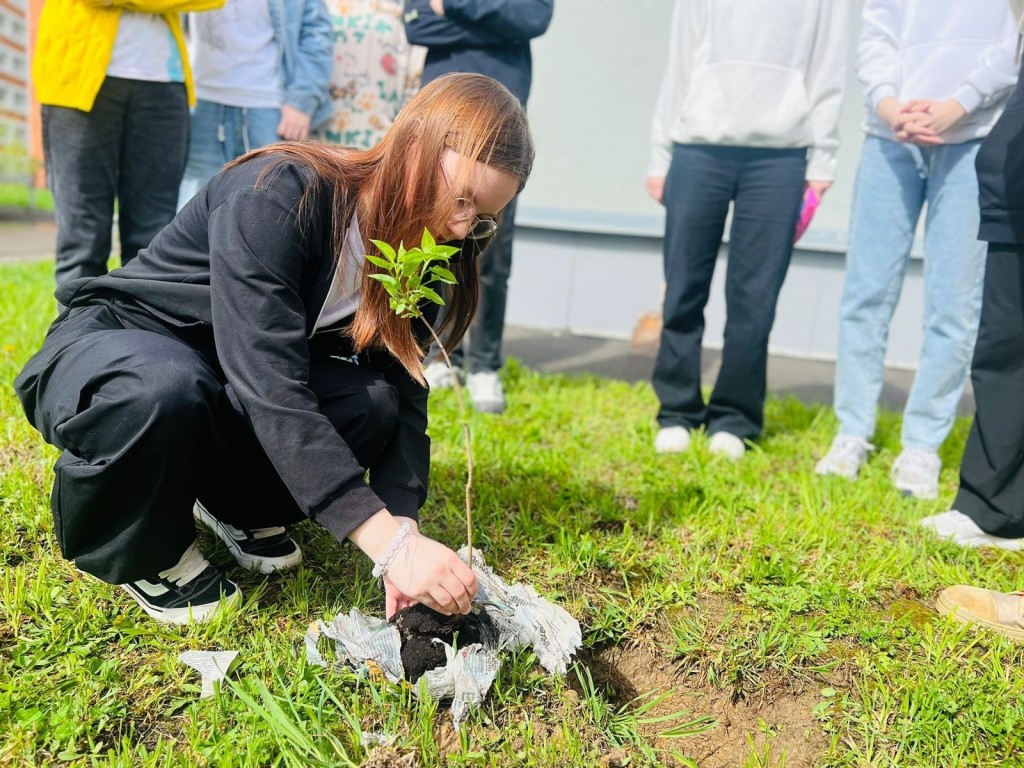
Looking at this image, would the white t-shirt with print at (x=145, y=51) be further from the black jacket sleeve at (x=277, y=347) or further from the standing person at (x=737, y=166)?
the standing person at (x=737, y=166)

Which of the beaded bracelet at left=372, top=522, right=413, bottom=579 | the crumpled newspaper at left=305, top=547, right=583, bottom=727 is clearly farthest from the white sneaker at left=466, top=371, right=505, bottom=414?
the beaded bracelet at left=372, top=522, right=413, bottom=579

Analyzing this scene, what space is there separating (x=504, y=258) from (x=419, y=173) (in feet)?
7.07

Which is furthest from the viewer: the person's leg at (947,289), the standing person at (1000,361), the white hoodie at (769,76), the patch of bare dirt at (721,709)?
the white hoodie at (769,76)

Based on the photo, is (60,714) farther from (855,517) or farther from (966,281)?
(966,281)

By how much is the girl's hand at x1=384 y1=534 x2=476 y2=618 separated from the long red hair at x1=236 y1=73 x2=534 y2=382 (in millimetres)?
450

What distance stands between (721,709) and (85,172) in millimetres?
2758

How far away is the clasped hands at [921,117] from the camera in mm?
2850

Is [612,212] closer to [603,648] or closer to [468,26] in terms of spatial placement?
[468,26]

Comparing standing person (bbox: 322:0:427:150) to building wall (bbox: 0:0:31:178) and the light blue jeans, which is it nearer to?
the light blue jeans

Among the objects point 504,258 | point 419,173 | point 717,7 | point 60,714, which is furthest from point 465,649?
point 717,7

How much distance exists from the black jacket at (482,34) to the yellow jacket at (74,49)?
42.6 inches

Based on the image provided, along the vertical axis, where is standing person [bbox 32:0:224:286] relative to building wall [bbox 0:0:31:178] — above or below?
above

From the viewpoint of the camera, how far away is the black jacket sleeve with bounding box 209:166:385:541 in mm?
1662

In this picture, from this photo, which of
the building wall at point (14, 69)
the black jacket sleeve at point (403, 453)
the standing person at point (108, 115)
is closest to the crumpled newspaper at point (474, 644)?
the black jacket sleeve at point (403, 453)
